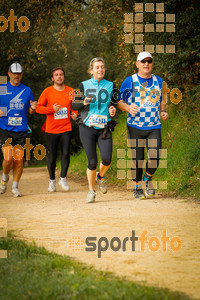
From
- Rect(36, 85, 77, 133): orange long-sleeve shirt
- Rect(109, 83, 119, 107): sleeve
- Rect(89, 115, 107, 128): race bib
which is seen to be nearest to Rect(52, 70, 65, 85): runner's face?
Rect(36, 85, 77, 133): orange long-sleeve shirt

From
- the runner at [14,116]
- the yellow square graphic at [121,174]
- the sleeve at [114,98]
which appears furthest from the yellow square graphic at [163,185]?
the runner at [14,116]

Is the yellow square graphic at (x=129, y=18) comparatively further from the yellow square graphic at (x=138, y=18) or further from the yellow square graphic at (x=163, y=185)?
the yellow square graphic at (x=163, y=185)

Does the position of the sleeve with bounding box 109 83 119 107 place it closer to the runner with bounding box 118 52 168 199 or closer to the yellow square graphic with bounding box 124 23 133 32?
the runner with bounding box 118 52 168 199

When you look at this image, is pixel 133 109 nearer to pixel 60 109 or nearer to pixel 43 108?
pixel 60 109

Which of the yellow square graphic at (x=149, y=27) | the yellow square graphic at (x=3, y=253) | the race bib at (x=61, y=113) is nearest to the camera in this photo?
the yellow square graphic at (x=3, y=253)

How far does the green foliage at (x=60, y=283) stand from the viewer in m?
3.97

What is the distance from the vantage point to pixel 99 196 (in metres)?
10.1

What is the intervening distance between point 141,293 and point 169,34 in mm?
9155

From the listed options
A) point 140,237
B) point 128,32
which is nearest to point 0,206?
point 140,237

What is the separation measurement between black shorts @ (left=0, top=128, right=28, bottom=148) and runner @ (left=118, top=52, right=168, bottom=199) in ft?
7.32

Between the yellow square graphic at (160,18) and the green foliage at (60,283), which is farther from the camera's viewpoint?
the yellow square graphic at (160,18)

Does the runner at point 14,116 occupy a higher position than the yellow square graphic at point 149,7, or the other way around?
the yellow square graphic at point 149,7

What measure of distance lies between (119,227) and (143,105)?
8.72ft

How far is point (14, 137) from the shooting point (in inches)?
397
